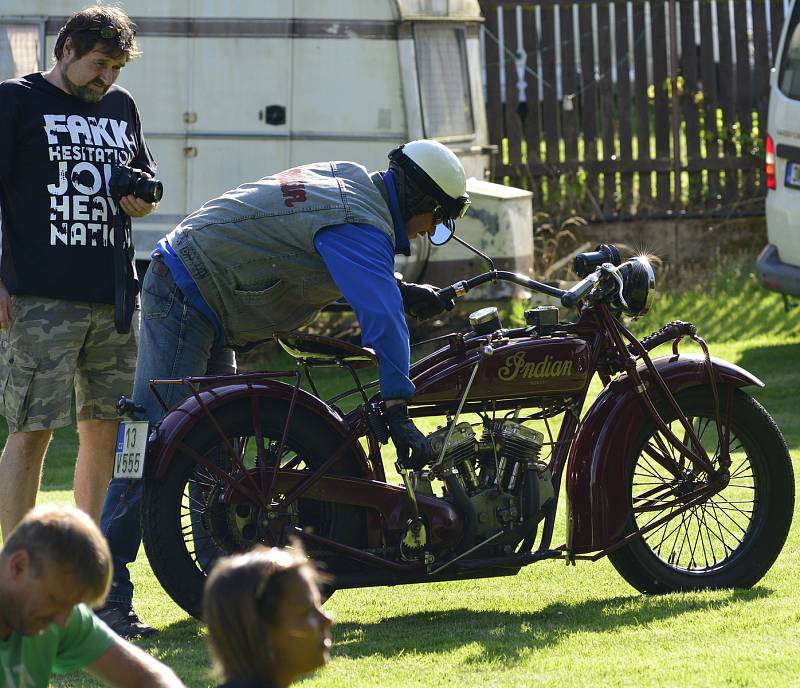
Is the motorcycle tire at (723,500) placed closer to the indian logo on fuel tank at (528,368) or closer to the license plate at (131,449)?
the indian logo on fuel tank at (528,368)

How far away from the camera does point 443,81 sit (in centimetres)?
1101

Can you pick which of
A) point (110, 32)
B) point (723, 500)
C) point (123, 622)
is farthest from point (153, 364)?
point (723, 500)

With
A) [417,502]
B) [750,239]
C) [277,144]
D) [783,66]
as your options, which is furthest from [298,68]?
[417,502]

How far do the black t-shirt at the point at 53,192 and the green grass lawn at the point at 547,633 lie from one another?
47.8 inches

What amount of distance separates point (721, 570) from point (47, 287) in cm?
259

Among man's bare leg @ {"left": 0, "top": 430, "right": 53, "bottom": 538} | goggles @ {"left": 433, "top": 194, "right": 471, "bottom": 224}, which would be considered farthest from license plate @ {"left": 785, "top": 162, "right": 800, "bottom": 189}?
man's bare leg @ {"left": 0, "top": 430, "right": 53, "bottom": 538}

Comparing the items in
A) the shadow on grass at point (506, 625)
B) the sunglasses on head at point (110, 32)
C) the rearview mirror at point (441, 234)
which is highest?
the sunglasses on head at point (110, 32)

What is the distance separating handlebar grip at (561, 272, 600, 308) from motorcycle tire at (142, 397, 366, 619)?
2.91 ft

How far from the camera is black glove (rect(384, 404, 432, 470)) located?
16.0 feet

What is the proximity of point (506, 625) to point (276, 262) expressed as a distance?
1.42m

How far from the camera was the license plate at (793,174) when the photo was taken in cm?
992

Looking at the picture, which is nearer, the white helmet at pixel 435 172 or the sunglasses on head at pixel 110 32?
the white helmet at pixel 435 172

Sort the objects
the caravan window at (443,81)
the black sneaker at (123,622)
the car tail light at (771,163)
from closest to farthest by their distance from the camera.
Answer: the black sneaker at (123,622)
the car tail light at (771,163)
the caravan window at (443,81)

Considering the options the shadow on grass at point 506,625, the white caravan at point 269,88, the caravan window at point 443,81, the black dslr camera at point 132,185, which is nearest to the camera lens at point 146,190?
the black dslr camera at point 132,185
